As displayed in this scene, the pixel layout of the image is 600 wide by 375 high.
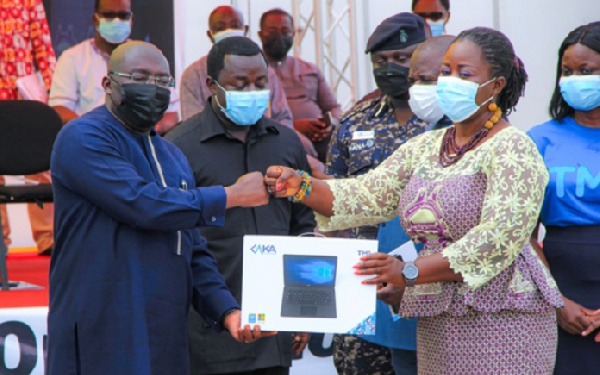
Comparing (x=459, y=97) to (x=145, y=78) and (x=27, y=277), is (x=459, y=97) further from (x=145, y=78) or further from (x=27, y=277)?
(x=27, y=277)

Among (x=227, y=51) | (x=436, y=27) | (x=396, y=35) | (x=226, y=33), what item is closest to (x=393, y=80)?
(x=396, y=35)

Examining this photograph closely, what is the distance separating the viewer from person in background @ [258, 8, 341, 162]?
7379 mm

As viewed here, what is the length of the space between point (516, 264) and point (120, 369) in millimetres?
1382

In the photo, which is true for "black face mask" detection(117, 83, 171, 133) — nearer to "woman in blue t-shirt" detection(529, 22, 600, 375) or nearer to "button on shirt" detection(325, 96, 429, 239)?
"button on shirt" detection(325, 96, 429, 239)

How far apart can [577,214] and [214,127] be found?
158 centimetres

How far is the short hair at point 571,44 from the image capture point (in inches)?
156

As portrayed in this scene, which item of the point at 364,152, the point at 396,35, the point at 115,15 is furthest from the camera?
the point at 115,15

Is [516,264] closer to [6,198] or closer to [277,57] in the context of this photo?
[6,198]

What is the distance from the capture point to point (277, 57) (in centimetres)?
748

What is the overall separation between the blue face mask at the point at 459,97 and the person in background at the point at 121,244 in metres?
0.85

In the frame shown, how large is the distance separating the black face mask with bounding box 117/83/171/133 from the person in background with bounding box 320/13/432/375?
150 cm

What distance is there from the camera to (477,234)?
3.08 m

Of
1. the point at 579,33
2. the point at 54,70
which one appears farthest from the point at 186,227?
the point at 54,70

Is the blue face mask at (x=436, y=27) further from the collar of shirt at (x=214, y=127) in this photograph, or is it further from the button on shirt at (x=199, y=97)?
the collar of shirt at (x=214, y=127)
